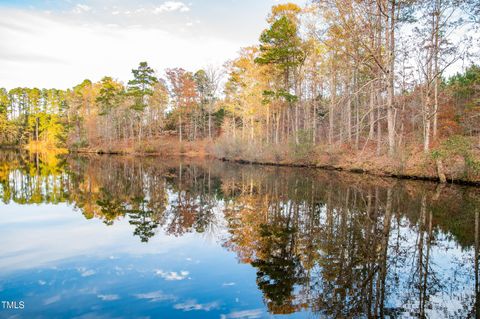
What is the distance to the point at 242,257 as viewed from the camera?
6492 mm

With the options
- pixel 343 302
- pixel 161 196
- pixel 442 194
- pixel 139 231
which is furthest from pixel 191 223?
pixel 442 194

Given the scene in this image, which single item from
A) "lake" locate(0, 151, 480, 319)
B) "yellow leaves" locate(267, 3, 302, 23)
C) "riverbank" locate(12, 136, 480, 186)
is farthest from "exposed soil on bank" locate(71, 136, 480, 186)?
"yellow leaves" locate(267, 3, 302, 23)

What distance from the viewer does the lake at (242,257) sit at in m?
4.54

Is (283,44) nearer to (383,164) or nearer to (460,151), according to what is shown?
(383,164)

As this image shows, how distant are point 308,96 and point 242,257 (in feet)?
95.2

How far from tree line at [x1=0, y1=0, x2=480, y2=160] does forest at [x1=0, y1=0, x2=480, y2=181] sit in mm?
136

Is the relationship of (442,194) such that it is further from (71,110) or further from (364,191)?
(71,110)

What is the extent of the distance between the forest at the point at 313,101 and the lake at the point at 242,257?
21.2 feet

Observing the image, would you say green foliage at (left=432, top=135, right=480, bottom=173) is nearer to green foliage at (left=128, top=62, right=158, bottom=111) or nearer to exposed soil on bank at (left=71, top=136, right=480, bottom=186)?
exposed soil on bank at (left=71, top=136, right=480, bottom=186)

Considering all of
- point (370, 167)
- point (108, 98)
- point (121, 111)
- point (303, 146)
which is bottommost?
point (370, 167)

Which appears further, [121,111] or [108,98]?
[121,111]

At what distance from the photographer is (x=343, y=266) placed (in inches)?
225

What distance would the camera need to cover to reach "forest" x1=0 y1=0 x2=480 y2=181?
730 inches

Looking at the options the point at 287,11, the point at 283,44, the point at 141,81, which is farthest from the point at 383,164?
the point at 141,81
